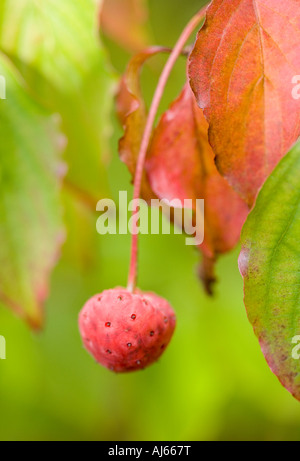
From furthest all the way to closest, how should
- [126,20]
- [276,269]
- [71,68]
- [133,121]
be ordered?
[126,20], [71,68], [133,121], [276,269]

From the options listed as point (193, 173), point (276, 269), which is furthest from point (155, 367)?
point (276, 269)

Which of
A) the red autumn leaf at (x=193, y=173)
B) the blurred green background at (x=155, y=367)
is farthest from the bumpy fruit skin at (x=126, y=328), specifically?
the blurred green background at (x=155, y=367)

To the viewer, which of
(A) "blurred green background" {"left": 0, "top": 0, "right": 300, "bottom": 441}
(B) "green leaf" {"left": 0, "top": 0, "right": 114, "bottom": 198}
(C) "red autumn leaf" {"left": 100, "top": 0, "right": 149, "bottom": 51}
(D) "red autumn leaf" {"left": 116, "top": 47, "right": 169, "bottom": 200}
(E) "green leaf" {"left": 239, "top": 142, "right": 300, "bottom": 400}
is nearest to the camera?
(E) "green leaf" {"left": 239, "top": 142, "right": 300, "bottom": 400}

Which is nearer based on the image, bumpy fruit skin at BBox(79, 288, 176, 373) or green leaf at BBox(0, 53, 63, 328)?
bumpy fruit skin at BBox(79, 288, 176, 373)

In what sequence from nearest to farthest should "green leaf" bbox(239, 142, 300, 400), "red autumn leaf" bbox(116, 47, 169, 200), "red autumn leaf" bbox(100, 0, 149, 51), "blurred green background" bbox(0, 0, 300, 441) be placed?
"green leaf" bbox(239, 142, 300, 400) → "red autumn leaf" bbox(116, 47, 169, 200) → "red autumn leaf" bbox(100, 0, 149, 51) → "blurred green background" bbox(0, 0, 300, 441)

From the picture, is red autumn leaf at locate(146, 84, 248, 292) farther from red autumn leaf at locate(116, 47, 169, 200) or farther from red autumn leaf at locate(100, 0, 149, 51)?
red autumn leaf at locate(100, 0, 149, 51)

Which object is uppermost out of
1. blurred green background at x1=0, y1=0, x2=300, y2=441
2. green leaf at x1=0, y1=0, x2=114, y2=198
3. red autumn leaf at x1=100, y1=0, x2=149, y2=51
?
red autumn leaf at x1=100, y1=0, x2=149, y2=51

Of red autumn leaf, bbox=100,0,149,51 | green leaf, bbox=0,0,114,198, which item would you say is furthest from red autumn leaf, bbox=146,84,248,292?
red autumn leaf, bbox=100,0,149,51

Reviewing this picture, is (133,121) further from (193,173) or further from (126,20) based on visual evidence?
(126,20)
